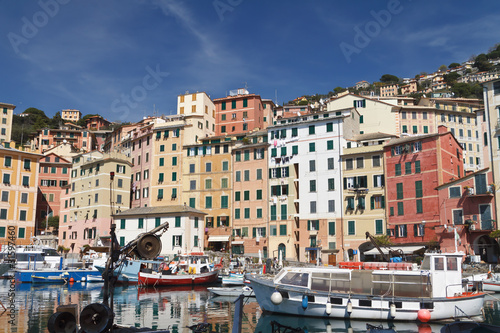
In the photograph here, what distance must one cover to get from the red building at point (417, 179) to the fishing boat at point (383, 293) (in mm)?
22349

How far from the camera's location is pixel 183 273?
4497 centimetres

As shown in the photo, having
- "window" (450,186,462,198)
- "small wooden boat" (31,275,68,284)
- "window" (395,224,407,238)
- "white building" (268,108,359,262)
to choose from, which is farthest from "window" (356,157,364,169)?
"small wooden boat" (31,275,68,284)

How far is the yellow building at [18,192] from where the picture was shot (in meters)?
66.0

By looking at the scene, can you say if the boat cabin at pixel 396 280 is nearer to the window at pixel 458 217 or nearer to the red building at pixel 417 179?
the window at pixel 458 217

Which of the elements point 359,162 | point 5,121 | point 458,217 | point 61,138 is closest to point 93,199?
point 359,162

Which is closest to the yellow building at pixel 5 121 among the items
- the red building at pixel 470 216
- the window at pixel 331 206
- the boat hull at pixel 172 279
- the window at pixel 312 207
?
the boat hull at pixel 172 279

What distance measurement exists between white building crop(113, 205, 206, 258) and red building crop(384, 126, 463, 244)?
2247 cm

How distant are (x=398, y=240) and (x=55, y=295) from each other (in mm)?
32661

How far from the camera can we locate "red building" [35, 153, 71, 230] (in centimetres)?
8169

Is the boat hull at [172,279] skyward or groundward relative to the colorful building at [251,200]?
groundward

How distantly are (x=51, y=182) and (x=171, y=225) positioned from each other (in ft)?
123

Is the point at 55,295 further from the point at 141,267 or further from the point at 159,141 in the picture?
the point at 159,141

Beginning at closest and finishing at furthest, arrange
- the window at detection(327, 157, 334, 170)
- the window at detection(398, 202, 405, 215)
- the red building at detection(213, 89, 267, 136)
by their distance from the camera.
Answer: the window at detection(398, 202, 405, 215) → the window at detection(327, 157, 334, 170) → the red building at detection(213, 89, 267, 136)

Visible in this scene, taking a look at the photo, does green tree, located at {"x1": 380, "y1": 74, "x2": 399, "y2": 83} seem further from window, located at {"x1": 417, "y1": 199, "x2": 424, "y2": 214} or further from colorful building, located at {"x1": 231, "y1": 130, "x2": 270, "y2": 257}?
window, located at {"x1": 417, "y1": 199, "x2": 424, "y2": 214}
